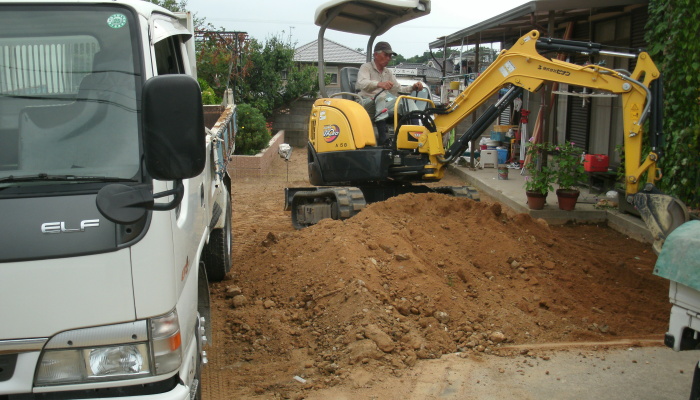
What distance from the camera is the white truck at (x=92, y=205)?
2633mm

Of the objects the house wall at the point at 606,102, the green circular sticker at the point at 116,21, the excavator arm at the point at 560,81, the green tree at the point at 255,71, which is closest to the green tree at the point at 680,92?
the excavator arm at the point at 560,81

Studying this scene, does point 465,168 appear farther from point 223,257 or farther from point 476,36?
point 223,257

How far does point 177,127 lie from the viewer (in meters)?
2.70

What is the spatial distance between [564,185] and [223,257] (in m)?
5.53

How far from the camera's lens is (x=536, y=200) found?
10.1 m

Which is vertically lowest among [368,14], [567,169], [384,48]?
[567,169]

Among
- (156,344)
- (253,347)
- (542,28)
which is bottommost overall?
(253,347)

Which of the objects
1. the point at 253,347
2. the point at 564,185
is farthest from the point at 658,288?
the point at 253,347

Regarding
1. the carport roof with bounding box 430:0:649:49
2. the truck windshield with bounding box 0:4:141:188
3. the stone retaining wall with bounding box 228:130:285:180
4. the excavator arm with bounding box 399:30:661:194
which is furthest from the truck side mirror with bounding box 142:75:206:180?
the stone retaining wall with bounding box 228:130:285:180

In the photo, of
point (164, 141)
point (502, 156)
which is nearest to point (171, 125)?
point (164, 141)

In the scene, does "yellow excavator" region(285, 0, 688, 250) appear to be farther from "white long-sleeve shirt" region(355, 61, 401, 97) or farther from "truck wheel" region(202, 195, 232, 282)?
"truck wheel" region(202, 195, 232, 282)

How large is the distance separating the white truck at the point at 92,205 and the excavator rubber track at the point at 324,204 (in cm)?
502

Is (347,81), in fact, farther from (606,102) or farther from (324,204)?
(606,102)

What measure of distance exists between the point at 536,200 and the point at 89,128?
8155 mm
